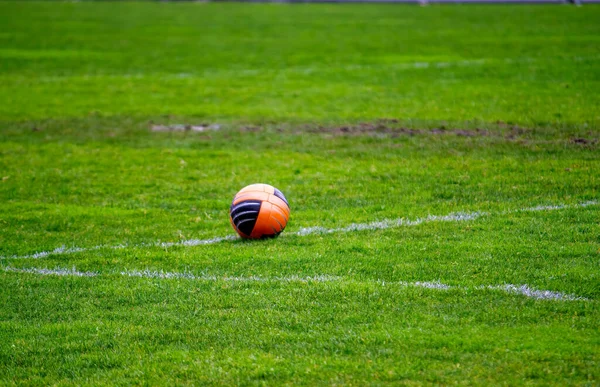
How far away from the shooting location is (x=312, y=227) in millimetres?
9000

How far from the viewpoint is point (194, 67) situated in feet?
82.4

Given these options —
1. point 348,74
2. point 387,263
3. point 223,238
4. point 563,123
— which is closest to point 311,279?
point 387,263

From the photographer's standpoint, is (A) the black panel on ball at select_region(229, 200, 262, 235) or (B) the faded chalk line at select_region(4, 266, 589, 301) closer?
(B) the faded chalk line at select_region(4, 266, 589, 301)

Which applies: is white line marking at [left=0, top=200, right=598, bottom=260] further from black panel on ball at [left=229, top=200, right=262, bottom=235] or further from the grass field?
black panel on ball at [left=229, top=200, right=262, bottom=235]

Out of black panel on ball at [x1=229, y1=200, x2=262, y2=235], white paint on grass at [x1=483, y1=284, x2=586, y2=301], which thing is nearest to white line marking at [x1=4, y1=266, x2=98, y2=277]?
black panel on ball at [x1=229, y1=200, x2=262, y2=235]

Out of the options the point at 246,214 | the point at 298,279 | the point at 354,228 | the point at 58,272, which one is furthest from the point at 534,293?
the point at 58,272

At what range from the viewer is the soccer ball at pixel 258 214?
8.40 metres

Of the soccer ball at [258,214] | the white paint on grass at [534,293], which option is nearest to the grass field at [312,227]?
the white paint on grass at [534,293]

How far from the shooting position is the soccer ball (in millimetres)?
8398

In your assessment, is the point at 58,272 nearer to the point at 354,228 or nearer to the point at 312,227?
the point at 312,227

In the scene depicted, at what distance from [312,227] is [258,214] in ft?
2.91

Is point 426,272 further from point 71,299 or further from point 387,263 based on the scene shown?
point 71,299

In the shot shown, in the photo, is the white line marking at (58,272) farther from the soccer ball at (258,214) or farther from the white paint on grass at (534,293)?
the white paint on grass at (534,293)

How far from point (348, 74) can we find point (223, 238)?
47.7ft
